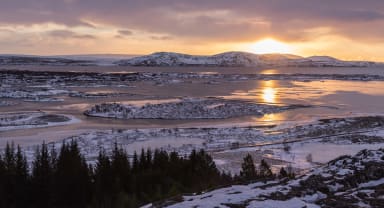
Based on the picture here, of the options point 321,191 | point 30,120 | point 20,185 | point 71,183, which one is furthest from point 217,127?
point 321,191

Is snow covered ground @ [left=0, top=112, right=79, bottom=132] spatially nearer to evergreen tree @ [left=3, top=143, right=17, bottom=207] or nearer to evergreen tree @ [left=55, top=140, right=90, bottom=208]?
evergreen tree @ [left=3, top=143, right=17, bottom=207]

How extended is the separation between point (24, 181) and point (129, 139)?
11469 millimetres

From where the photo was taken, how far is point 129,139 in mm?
28891

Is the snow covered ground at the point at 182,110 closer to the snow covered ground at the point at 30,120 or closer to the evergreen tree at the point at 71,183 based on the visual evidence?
the snow covered ground at the point at 30,120

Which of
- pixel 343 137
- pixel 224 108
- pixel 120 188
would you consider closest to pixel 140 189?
pixel 120 188

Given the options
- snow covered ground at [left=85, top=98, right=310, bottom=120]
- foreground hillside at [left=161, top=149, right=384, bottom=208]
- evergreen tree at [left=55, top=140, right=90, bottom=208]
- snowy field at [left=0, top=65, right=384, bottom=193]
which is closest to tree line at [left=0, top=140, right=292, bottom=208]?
evergreen tree at [left=55, top=140, right=90, bottom=208]

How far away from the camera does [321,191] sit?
9430mm

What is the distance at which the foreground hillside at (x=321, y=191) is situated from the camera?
27.5 ft

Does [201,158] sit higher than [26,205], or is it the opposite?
[201,158]

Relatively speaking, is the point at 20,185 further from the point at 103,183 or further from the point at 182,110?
the point at 182,110

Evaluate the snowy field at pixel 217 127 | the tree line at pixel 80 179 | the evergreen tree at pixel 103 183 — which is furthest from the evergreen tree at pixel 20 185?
the snowy field at pixel 217 127

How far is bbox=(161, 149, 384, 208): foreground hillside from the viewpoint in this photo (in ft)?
27.5

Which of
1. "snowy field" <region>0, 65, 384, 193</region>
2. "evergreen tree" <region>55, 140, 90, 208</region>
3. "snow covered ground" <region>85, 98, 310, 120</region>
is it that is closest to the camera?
Answer: "evergreen tree" <region>55, 140, 90, 208</region>

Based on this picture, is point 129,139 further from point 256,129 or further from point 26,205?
point 26,205
